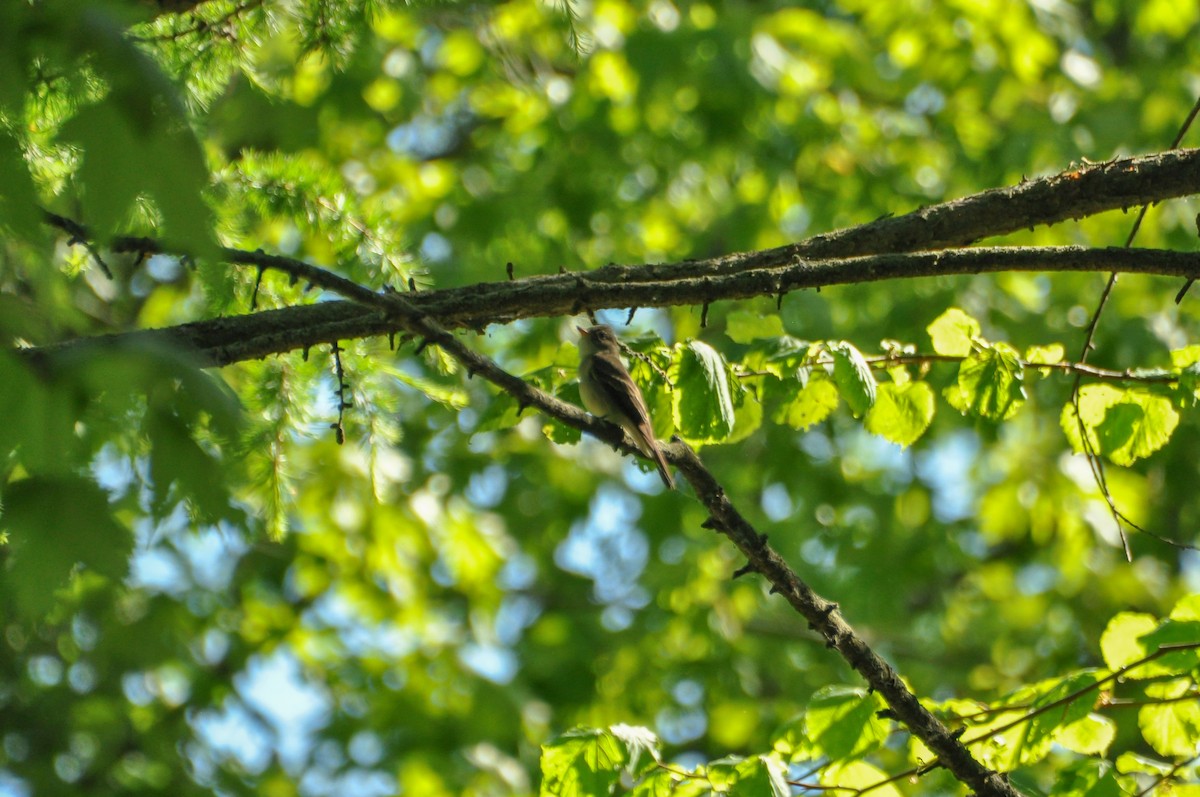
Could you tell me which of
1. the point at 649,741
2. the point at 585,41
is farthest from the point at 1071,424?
the point at 585,41

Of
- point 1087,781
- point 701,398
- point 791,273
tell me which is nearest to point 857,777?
point 1087,781

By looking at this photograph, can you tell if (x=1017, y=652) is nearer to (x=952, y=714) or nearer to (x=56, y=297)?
(x=952, y=714)

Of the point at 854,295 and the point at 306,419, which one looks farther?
the point at 854,295

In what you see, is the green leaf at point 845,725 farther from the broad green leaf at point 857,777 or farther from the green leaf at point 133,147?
the green leaf at point 133,147

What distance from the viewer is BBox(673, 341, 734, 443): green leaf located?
2549 mm

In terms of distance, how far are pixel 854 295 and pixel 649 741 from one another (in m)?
5.68

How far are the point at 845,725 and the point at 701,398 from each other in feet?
3.19

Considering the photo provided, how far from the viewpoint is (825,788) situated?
251cm

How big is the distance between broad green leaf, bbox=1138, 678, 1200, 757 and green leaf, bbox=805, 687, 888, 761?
0.77 meters

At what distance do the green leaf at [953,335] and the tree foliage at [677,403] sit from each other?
0.05 feet

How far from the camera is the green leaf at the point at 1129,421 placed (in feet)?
9.45

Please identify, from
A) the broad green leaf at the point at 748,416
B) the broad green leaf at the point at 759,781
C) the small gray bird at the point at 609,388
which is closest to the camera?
the broad green leaf at the point at 759,781

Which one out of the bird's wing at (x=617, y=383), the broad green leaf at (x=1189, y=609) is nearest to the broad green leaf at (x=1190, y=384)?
the broad green leaf at (x=1189, y=609)

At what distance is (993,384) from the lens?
2818mm
